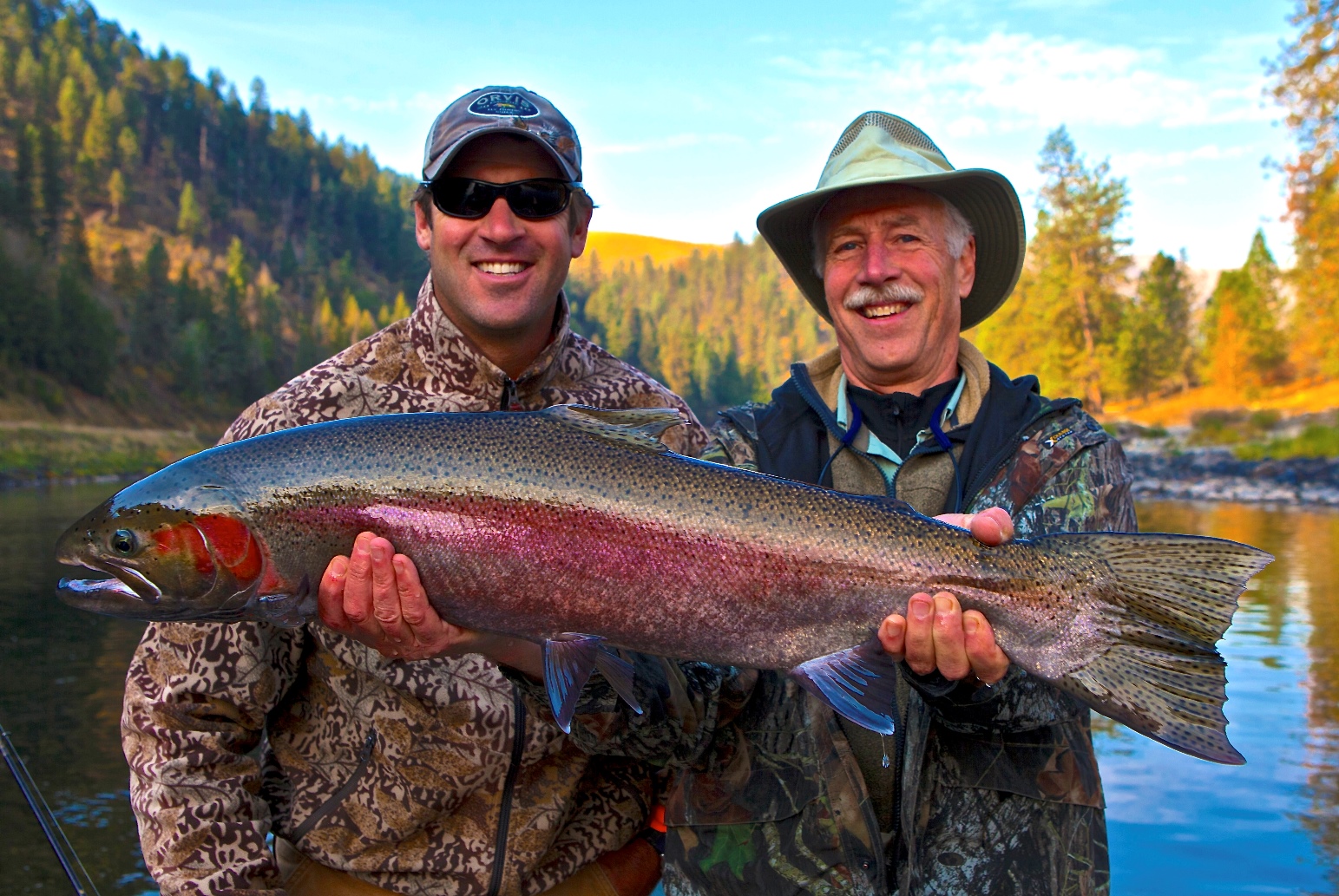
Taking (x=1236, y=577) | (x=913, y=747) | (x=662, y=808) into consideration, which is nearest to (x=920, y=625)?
(x=913, y=747)

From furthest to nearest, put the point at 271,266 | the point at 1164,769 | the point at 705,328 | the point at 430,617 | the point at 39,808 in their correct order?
the point at 705,328 < the point at 271,266 < the point at 1164,769 < the point at 39,808 < the point at 430,617

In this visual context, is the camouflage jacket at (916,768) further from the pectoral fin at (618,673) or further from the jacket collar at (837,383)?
the jacket collar at (837,383)

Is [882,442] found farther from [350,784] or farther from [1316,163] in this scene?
[1316,163]

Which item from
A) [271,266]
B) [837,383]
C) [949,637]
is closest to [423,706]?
[949,637]

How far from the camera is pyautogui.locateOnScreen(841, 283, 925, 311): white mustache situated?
11.4 ft

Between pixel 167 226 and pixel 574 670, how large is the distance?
117463 mm

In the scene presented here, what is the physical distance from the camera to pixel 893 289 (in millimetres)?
3471

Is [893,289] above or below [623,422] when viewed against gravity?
above

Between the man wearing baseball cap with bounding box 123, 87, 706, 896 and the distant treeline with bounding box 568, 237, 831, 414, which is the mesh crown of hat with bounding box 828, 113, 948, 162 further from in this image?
the distant treeline with bounding box 568, 237, 831, 414

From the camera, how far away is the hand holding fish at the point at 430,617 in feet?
8.76

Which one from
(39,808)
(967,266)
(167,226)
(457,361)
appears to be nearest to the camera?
(457,361)

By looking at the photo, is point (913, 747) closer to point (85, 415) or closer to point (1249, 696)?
point (1249, 696)

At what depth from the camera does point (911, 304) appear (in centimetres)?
348

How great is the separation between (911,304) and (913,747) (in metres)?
1.49
